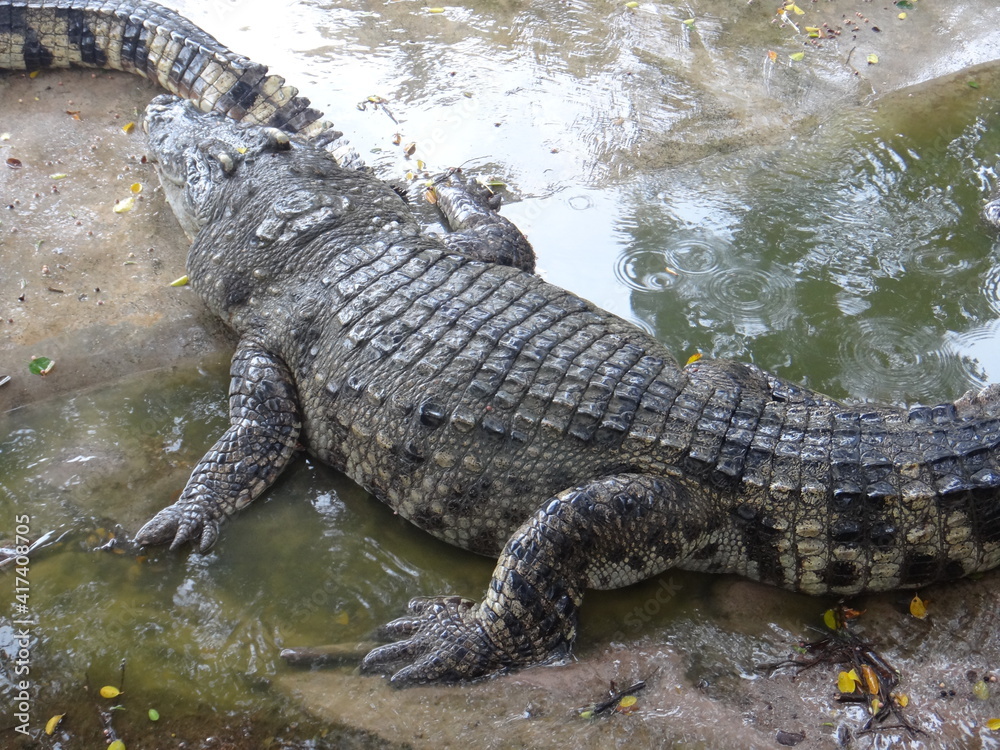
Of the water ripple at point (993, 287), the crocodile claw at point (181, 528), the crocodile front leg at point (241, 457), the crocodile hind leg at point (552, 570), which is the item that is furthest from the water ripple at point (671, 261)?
the crocodile claw at point (181, 528)

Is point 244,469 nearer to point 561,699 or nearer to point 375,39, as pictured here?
point 561,699

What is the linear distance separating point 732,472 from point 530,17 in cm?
502

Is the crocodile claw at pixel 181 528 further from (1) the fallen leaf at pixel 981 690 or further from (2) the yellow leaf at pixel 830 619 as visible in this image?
(1) the fallen leaf at pixel 981 690

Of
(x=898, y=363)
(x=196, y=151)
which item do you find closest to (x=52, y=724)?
(x=196, y=151)

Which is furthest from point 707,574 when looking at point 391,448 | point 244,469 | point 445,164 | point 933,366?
point 445,164

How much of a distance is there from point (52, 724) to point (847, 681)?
2.95 metres

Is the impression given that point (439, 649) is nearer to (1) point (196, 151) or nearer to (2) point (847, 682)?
(2) point (847, 682)

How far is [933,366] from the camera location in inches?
164

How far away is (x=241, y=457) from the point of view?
3803mm

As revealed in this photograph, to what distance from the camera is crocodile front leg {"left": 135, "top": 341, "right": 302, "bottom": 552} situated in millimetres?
3604

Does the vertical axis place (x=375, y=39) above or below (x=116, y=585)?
above

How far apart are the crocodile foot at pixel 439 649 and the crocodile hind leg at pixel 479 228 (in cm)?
199

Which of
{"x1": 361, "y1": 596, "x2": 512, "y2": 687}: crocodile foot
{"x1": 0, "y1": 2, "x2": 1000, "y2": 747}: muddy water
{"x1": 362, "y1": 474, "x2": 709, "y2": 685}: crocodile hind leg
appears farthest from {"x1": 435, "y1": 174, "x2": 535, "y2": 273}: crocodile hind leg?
{"x1": 361, "y1": 596, "x2": 512, "y2": 687}: crocodile foot

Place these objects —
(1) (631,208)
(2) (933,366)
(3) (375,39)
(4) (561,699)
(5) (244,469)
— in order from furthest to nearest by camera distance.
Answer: (3) (375,39)
(1) (631,208)
(2) (933,366)
(5) (244,469)
(4) (561,699)
